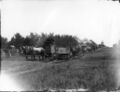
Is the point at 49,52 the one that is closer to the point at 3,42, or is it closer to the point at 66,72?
A: the point at 66,72

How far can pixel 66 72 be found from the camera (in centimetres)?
501

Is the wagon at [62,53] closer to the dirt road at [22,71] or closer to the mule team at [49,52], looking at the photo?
the mule team at [49,52]

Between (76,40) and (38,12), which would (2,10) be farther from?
(76,40)

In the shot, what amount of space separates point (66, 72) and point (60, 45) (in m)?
0.68

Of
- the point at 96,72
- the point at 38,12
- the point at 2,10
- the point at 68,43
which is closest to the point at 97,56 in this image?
the point at 96,72

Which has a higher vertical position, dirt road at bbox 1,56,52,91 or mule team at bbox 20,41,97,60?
mule team at bbox 20,41,97,60

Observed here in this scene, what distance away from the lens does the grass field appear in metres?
4.84

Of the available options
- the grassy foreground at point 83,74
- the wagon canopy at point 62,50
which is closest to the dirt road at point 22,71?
the grassy foreground at point 83,74

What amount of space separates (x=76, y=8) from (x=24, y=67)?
189 centimetres

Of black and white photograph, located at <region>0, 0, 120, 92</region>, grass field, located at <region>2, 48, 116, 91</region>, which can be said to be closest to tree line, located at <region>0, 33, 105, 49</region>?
black and white photograph, located at <region>0, 0, 120, 92</region>

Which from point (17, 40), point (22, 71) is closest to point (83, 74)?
point (22, 71)

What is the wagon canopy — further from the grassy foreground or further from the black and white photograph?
the grassy foreground

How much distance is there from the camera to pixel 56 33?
489cm

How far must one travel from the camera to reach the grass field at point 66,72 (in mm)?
4836
